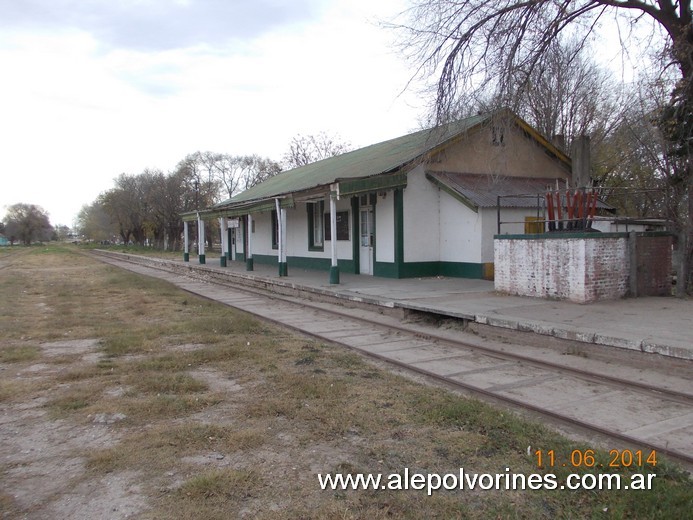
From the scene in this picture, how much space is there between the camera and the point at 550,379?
21.4ft

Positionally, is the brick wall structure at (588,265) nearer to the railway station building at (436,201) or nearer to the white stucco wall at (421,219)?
the railway station building at (436,201)

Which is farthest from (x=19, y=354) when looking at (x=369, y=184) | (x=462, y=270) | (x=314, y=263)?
(x=314, y=263)

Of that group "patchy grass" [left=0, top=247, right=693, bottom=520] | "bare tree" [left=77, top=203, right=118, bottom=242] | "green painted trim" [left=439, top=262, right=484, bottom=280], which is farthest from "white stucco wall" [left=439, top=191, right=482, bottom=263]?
"bare tree" [left=77, top=203, right=118, bottom=242]

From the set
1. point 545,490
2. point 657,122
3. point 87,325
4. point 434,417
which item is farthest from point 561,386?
point 87,325

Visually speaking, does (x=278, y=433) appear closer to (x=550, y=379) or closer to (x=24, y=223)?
(x=550, y=379)

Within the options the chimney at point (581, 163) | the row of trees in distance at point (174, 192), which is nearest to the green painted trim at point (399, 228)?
the chimney at point (581, 163)

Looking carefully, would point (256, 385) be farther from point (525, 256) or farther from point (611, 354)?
point (525, 256)

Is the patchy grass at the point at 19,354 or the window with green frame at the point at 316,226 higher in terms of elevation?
the window with green frame at the point at 316,226

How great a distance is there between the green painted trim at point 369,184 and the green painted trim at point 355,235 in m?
2.94

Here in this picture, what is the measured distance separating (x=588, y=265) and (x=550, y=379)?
4720 millimetres

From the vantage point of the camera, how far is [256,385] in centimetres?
617

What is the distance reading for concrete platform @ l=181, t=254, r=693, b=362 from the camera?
725cm

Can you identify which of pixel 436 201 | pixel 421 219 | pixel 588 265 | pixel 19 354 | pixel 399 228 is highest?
pixel 436 201
